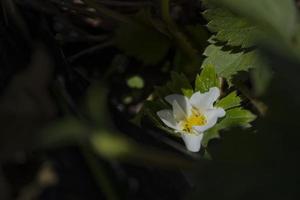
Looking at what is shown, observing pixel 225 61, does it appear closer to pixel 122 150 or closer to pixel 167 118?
pixel 167 118

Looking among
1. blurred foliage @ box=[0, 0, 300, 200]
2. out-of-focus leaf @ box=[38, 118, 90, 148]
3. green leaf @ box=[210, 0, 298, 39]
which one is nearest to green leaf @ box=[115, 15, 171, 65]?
blurred foliage @ box=[0, 0, 300, 200]

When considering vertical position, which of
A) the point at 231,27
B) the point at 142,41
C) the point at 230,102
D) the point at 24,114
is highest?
the point at 24,114

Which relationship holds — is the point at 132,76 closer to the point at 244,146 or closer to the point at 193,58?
the point at 193,58

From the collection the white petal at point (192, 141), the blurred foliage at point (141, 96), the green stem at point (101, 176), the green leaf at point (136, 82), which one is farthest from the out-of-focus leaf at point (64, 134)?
the green leaf at point (136, 82)

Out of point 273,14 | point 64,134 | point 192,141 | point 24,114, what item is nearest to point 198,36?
point 192,141

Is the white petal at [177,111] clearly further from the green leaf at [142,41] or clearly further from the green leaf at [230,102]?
the green leaf at [142,41]

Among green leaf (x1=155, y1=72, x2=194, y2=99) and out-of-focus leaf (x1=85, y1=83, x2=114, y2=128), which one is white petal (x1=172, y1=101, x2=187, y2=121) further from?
out-of-focus leaf (x1=85, y1=83, x2=114, y2=128)
